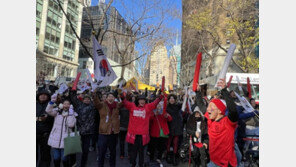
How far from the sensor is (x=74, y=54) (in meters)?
44.5

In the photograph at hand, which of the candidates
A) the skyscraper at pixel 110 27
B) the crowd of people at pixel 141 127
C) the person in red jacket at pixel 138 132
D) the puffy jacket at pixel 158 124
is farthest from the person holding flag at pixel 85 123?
the skyscraper at pixel 110 27

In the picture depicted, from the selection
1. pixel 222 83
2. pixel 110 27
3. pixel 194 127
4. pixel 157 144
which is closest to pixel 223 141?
pixel 222 83

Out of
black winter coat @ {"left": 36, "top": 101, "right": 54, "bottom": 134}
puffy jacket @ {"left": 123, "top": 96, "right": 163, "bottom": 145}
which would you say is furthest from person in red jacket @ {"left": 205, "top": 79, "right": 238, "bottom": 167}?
black winter coat @ {"left": 36, "top": 101, "right": 54, "bottom": 134}

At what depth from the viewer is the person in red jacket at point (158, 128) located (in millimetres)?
5266

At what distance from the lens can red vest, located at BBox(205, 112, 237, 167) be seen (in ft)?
9.56

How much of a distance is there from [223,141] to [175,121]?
2.54m

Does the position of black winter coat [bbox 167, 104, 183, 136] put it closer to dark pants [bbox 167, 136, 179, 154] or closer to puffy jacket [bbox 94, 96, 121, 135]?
dark pants [bbox 167, 136, 179, 154]

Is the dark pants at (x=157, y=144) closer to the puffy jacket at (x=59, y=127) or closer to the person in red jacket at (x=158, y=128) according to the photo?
the person in red jacket at (x=158, y=128)

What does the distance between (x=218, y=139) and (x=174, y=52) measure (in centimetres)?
2071

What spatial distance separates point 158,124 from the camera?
5289 mm

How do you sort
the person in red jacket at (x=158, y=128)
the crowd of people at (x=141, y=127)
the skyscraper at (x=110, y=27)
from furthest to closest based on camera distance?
the skyscraper at (x=110, y=27)
the person in red jacket at (x=158, y=128)
the crowd of people at (x=141, y=127)

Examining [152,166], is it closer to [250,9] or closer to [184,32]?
[250,9]

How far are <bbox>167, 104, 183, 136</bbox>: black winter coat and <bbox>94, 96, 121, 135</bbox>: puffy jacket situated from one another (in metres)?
1.67

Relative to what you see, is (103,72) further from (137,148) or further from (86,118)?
(137,148)
